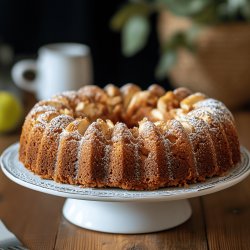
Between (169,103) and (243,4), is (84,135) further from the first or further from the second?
(243,4)

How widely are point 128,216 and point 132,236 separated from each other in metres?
0.04

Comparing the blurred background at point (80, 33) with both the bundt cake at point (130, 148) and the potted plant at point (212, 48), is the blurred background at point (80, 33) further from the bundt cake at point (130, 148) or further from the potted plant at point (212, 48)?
the bundt cake at point (130, 148)

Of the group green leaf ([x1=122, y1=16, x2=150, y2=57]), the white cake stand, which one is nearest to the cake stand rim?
the white cake stand

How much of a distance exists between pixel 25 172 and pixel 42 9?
1.72 m

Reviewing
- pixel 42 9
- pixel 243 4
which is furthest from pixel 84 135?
pixel 42 9

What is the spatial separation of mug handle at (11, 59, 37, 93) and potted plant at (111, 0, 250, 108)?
43cm

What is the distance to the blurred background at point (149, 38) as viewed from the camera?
2176mm

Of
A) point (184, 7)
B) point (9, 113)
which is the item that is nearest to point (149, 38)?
point (184, 7)

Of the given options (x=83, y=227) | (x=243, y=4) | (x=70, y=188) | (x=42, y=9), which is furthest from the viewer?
(x=42, y=9)

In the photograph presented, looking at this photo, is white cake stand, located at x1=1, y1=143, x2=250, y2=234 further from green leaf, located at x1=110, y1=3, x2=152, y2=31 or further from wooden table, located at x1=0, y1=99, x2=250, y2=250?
green leaf, located at x1=110, y1=3, x2=152, y2=31

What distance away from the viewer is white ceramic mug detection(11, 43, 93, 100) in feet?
7.14

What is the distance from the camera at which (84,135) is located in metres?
1.21

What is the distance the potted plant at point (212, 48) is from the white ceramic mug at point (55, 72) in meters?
0.27

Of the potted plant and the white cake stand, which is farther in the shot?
the potted plant
